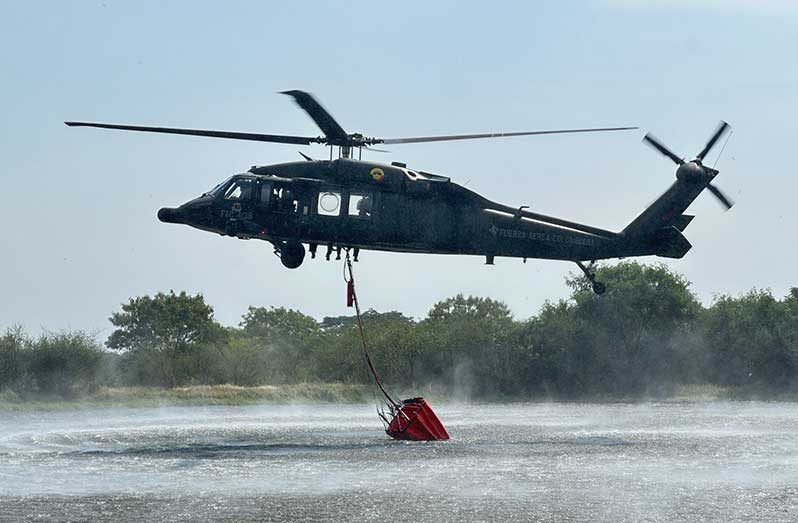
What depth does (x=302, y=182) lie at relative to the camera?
35.8 meters

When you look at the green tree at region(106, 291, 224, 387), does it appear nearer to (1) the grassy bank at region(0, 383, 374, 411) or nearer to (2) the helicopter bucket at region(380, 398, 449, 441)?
(1) the grassy bank at region(0, 383, 374, 411)

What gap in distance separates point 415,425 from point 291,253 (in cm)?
631

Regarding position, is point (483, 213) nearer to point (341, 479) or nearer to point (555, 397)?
point (341, 479)

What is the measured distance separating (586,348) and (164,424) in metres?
30.5

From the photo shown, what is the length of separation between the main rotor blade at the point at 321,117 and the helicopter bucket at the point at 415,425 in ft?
26.8

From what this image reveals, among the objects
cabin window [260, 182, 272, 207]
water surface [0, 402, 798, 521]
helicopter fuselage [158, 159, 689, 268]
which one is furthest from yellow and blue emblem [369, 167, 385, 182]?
water surface [0, 402, 798, 521]

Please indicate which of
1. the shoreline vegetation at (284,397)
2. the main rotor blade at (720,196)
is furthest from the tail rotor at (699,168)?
the shoreline vegetation at (284,397)

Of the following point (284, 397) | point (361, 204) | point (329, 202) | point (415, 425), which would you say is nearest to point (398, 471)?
point (415, 425)

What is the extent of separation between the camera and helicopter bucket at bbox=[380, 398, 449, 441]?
3862 centimetres

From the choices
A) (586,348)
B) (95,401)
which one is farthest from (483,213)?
(586,348)

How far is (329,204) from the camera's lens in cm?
3588

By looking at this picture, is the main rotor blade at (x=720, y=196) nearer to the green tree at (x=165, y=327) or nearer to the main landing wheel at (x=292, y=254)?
the main landing wheel at (x=292, y=254)

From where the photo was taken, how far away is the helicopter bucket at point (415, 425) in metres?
38.6

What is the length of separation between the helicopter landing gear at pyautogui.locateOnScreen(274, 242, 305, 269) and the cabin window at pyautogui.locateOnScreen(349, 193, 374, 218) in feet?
6.36
